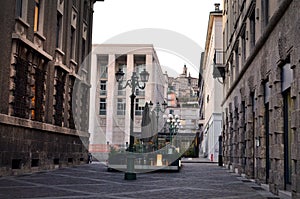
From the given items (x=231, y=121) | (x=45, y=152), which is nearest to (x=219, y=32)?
(x=231, y=121)

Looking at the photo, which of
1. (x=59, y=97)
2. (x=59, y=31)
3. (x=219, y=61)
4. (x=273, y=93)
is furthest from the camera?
(x=219, y=61)

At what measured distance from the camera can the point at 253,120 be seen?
1753 cm

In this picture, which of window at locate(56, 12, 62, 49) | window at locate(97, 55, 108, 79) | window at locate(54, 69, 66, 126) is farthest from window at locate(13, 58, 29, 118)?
window at locate(97, 55, 108, 79)

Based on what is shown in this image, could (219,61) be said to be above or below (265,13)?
above

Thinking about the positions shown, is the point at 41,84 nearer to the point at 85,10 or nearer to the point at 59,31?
the point at 59,31

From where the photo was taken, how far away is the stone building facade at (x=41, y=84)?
17.6 meters

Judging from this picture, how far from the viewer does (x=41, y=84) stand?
21.8 m

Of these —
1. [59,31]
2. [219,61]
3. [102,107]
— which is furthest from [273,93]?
[102,107]

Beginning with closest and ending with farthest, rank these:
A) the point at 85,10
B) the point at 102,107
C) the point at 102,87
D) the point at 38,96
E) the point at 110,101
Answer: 1. the point at 38,96
2. the point at 85,10
3. the point at 110,101
4. the point at 102,107
5. the point at 102,87

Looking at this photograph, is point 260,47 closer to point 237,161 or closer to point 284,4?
point 284,4

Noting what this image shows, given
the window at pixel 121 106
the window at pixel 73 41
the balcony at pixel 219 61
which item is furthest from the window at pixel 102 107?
the window at pixel 73 41

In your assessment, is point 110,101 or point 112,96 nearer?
point 112,96

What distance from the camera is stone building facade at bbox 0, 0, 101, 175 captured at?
17.6 m

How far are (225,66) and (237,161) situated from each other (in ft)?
35.8
